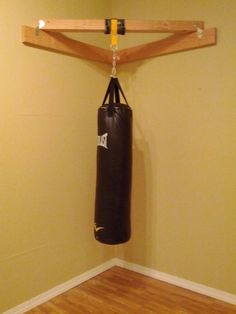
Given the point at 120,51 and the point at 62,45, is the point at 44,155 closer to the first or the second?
the point at 62,45

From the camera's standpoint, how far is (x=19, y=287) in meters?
2.35

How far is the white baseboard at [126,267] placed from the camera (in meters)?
2.41

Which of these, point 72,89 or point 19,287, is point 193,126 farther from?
point 19,287

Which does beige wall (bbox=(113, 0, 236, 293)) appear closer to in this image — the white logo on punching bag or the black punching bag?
the black punching bag

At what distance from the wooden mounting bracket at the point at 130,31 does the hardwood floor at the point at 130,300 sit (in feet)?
6.61

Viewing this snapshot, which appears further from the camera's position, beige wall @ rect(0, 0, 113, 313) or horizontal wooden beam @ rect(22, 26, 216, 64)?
horizontal wooden beam @ rect(22, 26, 216, 64)

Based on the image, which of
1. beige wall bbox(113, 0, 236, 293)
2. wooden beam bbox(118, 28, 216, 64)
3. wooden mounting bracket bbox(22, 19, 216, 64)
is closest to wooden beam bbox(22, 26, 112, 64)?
wooden mounting bracket bbox(22, 19, 216, 64)

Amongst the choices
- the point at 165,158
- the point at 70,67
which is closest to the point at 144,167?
the point at 165,158

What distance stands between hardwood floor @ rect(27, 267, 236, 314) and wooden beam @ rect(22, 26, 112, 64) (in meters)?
2.01

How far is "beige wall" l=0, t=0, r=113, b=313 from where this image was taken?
2240mm

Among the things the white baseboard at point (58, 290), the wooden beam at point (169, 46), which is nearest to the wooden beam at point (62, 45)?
the wooden beam at point (169, 46)

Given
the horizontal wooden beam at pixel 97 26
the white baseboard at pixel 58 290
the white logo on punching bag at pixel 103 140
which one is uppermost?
the horizontal wooden beam at pixel 97 26

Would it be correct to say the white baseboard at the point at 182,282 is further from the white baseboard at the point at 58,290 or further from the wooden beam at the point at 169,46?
the wooden beam at the point at 169,46

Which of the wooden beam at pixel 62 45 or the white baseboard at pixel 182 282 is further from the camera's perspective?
the white baseboard at pixel 182 282
